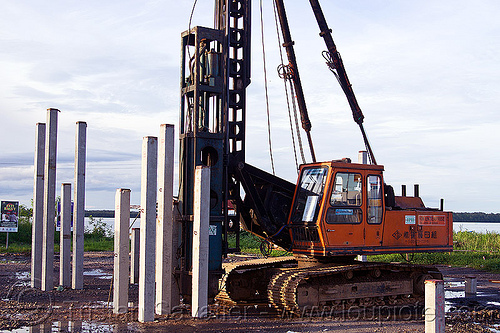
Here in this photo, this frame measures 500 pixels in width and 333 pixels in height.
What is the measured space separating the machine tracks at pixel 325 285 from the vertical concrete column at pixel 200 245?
2071 millimetres

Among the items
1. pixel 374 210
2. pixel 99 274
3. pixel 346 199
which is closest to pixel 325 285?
pixel 346 199

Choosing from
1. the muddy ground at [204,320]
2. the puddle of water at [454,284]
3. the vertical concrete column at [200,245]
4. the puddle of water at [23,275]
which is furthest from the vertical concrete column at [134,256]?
the puddle of water at [454,284]

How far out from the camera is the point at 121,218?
35.5 feet

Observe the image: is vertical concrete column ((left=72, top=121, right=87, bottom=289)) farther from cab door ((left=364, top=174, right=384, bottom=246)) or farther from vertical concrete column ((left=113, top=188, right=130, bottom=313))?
cab door ((left=364, top=174, right=384, bottom=246))

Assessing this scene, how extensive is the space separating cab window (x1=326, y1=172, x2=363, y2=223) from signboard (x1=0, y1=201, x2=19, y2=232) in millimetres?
20531

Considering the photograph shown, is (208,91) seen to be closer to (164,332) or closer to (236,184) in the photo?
(236,184)

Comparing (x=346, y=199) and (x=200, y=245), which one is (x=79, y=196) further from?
(x=346, y=199)

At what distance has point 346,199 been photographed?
12.1 m

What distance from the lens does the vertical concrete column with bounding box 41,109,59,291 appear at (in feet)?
45.6

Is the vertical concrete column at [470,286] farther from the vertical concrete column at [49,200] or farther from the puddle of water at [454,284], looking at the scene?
the vertical concrete column at [49,200]

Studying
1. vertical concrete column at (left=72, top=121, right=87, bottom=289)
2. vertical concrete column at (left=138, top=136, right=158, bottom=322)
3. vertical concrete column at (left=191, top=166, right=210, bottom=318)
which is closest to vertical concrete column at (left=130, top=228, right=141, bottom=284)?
vertical concrete column at (left=72, top=121, right=87, bottom=289)

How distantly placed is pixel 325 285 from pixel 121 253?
13.7 ft

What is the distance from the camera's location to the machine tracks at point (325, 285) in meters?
11.4

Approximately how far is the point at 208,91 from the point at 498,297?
31.5 feet
